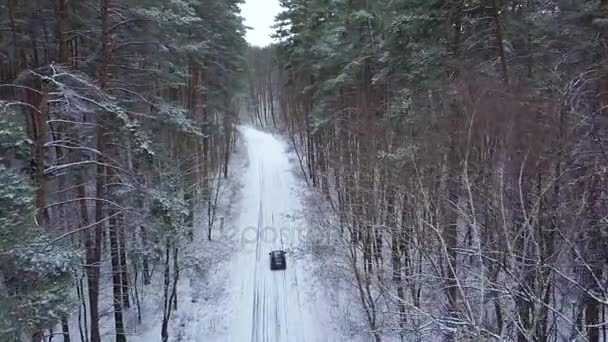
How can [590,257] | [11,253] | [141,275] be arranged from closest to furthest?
1. [11,253]
2. [590,257]
3. [141,275]

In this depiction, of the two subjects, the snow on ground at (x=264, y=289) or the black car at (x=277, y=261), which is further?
the black car at (x=277, y=261)

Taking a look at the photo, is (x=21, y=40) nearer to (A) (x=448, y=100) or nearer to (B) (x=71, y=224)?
(B) (x=71, y=224)

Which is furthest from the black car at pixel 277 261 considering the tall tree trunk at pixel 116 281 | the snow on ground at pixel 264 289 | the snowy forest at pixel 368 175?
the tall tree trunk at pixel 116 281

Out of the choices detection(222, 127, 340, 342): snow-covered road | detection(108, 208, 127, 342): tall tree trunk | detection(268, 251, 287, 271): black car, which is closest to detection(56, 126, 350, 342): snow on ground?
detection(222, 127, 340, 342): snow-covered road

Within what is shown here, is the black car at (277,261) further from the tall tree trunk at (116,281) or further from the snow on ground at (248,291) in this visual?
the tall tree trunk at (116,281)

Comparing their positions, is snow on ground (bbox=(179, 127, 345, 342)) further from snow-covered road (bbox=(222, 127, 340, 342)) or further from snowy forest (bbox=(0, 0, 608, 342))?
snowy forest (bbox=(0, 0, 608, 342))

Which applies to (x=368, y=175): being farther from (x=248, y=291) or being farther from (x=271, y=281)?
(x=248, y=291)

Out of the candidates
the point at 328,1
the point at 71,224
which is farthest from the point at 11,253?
the point at 328,1
